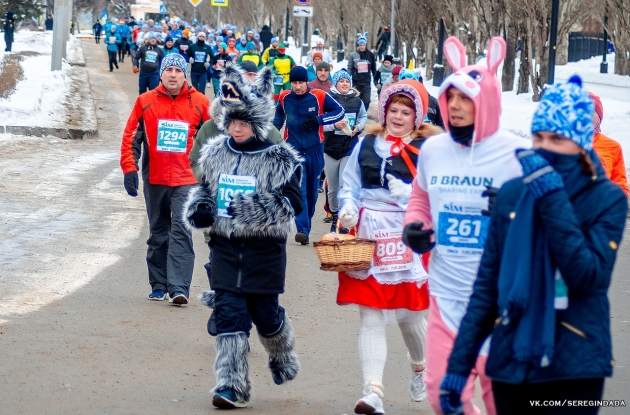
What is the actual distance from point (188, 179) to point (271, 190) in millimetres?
2846

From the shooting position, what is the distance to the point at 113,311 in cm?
872

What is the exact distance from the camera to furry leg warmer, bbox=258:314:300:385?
6438 mm

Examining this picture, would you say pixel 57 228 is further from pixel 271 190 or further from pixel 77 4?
pixel 77 4

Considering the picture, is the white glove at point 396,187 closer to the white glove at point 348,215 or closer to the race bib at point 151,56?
the white glove at point 348,215

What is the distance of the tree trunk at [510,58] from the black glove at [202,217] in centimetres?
2715

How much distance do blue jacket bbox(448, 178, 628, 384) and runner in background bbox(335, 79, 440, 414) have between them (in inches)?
94.6

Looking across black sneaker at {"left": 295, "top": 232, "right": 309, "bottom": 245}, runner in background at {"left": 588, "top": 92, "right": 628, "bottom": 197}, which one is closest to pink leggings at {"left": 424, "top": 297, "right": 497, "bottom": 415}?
runner in background at {"left": 588, "top": 92, "right": 628, "bottom": 197}

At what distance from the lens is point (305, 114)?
41.4 ft

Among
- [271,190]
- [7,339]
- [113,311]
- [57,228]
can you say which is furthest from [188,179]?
[57,228]

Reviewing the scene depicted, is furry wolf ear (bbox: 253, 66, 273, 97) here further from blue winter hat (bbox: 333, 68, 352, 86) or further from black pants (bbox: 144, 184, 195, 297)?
blue winter hat (bbox: 333, 68, 352, 86)

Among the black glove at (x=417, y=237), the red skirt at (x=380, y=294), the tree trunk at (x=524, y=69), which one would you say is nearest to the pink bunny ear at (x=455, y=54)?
the black glove at (x=417, y=237)

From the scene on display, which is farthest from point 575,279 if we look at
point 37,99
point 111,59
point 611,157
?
point 111,59

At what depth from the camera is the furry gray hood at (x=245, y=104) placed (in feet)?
20.7

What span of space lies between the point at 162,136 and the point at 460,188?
4549 millimetres
